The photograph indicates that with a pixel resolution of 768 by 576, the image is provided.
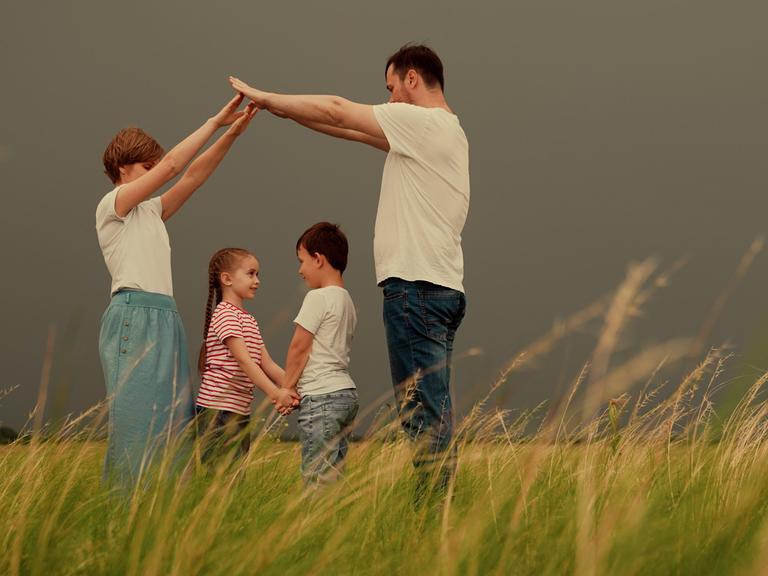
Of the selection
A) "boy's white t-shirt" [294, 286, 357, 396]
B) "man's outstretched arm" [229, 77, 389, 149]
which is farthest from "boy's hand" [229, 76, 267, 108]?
"boy's white t-shirt" [294, 286, 357, 396]

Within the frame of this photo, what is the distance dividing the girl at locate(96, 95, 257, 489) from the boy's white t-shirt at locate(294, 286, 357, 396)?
50 centimetres

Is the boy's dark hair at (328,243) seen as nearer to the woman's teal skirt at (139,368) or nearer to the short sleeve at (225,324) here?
the short sleeve at (225,324)

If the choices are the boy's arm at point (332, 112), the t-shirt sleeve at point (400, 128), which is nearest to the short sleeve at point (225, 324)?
the boy's arm at point (332, 112)

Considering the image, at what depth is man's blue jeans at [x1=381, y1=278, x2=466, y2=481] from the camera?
324 centimetres

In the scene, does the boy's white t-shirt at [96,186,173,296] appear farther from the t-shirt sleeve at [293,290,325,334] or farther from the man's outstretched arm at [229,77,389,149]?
the man's outstretched arm at [229,77,389,149]

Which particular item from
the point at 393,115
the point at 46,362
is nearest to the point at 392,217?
the point at 393,115

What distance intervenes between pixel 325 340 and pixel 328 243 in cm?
41

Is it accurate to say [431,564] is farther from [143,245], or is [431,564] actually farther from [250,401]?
[250,401]

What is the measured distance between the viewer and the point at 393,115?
11.0ft

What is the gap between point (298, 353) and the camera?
12.4 feet

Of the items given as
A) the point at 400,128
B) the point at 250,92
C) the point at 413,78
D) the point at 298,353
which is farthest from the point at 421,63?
the point at 298,353

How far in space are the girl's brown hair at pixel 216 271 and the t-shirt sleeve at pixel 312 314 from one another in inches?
21.4

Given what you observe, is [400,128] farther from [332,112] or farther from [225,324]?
[225,324]

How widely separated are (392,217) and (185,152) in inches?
32.2
